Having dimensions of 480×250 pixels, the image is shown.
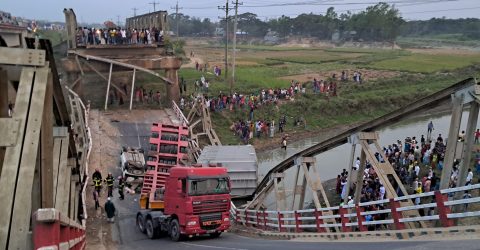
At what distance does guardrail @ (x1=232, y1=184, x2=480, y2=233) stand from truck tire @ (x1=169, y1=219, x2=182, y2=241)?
2.83 meters

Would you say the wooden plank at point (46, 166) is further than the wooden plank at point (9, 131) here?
Yes

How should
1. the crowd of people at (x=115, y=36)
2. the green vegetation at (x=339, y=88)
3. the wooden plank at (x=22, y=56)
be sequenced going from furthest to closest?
the green vegetation at (x=339, y=88)
the crowd of people at (x=115, y=36)
the wooden plank at (x=22, y=56)

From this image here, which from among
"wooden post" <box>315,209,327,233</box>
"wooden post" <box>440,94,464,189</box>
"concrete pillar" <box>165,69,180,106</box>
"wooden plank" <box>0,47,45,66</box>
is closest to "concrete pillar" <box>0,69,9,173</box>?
"wooden plank" <box>0,47,45,66</box>

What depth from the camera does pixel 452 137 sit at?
9.55 m

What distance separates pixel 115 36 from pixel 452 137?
32.7 metres

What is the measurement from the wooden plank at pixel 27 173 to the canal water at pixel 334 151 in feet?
70.3

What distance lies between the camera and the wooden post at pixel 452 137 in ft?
31.2

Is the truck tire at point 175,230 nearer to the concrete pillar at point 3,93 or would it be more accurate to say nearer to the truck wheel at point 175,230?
the truck wheel at point 175,230

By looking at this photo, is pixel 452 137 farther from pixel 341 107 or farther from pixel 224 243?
pixel 341 107

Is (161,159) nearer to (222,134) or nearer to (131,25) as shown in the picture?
(222,134)

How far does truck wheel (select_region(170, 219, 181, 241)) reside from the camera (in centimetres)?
1698

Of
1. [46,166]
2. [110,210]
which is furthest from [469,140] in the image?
[110,210]

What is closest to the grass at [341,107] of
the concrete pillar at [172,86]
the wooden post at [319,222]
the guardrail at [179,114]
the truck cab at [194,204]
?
the concrete pillar at [172,86]

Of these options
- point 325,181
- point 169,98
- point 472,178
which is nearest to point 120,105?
point 169,98
